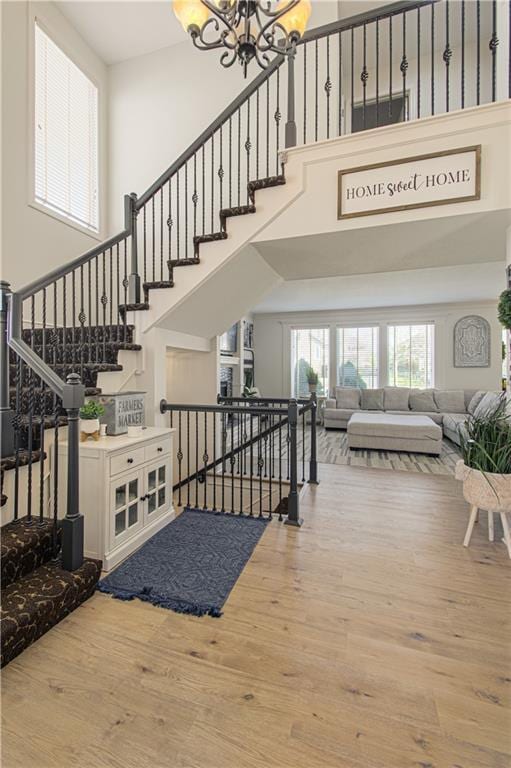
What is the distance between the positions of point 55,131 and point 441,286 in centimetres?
606

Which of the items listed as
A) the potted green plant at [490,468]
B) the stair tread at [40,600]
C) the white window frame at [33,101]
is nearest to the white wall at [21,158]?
the white window frame at [33,101]

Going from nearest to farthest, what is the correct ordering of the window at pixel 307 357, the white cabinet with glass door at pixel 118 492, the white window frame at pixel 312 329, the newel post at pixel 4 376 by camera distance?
the newel post at pixel 4 376
the white cabinet with glass door at pixel 118 492
the white window frame at pixel 312 329
the window at pixel 307 357

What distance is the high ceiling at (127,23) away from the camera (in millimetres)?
3715

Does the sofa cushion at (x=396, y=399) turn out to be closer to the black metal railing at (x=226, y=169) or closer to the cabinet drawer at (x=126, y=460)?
the black metal railing at (x=226, y=169)

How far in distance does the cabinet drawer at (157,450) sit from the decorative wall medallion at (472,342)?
7.22 m

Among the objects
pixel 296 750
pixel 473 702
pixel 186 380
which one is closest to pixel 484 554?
pixel 473 702

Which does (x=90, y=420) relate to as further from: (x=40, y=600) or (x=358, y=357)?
(x=358, y=357)

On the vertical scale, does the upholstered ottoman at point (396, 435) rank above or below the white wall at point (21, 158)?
below

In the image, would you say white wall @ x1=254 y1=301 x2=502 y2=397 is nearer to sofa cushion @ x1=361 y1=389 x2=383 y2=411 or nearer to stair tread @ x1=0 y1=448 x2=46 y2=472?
sofa cushion @ x1=361 y1=389 x2=383 y2=411

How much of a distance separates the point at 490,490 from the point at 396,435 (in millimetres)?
3215

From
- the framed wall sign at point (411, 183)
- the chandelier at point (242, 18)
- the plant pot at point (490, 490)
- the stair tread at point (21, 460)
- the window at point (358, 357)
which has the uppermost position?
the chandelier at point (242, 18)

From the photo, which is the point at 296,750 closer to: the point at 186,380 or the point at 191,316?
the point at 191,316

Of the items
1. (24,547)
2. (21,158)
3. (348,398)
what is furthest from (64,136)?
(348,398)

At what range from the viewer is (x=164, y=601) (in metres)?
1.79
